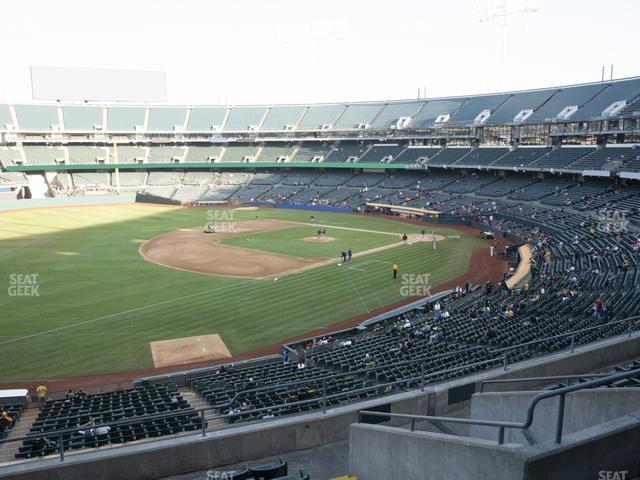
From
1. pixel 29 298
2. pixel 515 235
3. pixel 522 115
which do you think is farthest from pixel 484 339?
pixel 522 115

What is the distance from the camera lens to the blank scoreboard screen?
9519cm

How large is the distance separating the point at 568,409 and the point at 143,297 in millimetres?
29165

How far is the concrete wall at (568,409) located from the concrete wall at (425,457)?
99 cm

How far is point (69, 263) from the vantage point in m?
41.2

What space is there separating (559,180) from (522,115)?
1328 cm

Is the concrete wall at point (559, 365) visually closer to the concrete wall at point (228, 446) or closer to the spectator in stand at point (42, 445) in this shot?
the concrete wall at point (228, 446)

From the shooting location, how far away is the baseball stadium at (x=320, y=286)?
7.96 metres

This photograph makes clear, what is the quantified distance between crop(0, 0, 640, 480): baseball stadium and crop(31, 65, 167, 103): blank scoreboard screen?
495 millimetres

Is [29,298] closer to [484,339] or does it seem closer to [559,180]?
[484,339]

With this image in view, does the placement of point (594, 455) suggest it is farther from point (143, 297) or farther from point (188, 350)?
point (143, 297)

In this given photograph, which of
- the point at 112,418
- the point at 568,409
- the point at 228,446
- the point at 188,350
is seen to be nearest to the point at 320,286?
→ the point at 188,350

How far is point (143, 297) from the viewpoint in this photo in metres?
32.3

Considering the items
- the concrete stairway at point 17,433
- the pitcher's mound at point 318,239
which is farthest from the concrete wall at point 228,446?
the pitcher's mound at point 318,239

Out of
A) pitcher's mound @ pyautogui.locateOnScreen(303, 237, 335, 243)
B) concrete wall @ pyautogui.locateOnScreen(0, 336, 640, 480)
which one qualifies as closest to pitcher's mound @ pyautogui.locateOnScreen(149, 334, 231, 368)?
concrete wall @ pyautogui.locateOnScreen(0, 336, 640, 480)
